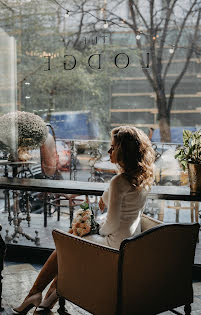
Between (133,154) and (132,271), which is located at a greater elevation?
(133,154)

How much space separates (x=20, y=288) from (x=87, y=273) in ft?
4.10

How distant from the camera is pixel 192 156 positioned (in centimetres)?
296

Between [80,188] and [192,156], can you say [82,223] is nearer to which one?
[80,188]

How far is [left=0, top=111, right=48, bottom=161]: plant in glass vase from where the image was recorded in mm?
3562

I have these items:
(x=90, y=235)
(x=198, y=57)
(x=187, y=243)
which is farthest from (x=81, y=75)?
(x=187, y=243)

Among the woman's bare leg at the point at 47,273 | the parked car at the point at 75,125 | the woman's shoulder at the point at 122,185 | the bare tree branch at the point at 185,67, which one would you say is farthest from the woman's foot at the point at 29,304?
the bare tree branch at the point at 185,67

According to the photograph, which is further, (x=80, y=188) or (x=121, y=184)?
(x=80, y=188)

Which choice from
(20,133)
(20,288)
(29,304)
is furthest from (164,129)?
(29,304)

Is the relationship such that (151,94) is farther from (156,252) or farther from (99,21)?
(156,252)

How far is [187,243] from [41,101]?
3.98 m

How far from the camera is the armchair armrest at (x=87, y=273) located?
2088mm

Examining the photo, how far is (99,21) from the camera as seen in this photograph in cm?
552

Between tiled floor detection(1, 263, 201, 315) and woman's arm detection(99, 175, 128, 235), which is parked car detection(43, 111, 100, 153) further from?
woman's arm detection(99, 175, 128, 235)

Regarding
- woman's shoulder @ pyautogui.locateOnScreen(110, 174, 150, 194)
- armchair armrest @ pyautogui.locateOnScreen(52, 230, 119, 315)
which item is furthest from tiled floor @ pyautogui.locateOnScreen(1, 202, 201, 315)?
woman's shoulder @ pyautogui.locateOnScreen(110, 174, 150, 194)
